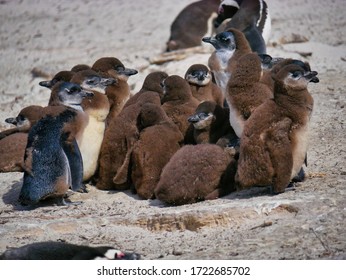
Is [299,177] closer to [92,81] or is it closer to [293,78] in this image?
[293,78]

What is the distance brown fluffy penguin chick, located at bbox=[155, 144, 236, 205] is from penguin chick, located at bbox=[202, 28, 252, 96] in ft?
5.97

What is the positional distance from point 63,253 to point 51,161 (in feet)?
5.82

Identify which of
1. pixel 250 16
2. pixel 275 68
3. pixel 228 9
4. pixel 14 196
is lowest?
pixel 14 196

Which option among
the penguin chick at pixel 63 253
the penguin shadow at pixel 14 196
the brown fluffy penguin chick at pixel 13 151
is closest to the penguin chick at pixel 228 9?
the brown fluffy penguin chick at pixel 13 151

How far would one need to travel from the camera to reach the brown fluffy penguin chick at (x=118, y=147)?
7930mm

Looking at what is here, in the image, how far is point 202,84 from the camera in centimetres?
884

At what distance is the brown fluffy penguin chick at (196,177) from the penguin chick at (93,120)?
1032 millimetres

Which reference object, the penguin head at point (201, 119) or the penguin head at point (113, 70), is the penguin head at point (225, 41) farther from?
the penguin head at point (201, 119)

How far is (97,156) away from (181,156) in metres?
1.15

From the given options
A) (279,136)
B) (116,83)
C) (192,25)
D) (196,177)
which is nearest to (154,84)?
(116,83)

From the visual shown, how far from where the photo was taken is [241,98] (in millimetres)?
7574

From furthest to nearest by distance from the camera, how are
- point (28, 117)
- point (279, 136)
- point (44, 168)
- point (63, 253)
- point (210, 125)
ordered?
1. point (28, 117)
2. point (210, 125)
3. point (44, 168)
4. point (279, 136)
5. point (63, 253)

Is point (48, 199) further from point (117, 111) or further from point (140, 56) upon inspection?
point (140, 56)

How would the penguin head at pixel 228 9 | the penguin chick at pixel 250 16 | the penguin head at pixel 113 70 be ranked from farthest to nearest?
the penguin head at pixel 228 9
the penguin chick at pixel 250 16
the penguin head at pixel 113 70
